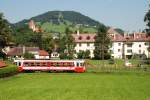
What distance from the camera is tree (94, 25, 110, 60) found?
12638cm

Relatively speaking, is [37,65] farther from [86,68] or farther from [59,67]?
[86,68]

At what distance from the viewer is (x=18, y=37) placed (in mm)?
157500

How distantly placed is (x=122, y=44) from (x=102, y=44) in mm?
23346

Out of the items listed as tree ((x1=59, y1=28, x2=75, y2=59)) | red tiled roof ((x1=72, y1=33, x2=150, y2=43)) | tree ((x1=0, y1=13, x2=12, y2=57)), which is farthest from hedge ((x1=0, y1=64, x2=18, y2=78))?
red tiled roof ((x1=72, y1=33, x2=150, y2=43))

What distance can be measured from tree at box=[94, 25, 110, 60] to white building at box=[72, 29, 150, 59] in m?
18.0

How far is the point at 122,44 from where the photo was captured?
490 feet

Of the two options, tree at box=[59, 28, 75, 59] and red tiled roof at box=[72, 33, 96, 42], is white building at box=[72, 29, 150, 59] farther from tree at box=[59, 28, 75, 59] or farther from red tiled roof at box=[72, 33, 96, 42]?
tree at box=[59, 28, 75, 59]

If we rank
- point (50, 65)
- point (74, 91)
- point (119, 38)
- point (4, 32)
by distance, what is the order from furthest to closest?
point (119, 38)
point (4, 32)
point (50, 65)
point (74, 91)

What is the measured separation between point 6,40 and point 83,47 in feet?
152

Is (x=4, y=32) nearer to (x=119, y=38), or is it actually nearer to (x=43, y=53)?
(x=43, y=53)

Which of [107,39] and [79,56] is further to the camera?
[79,56]

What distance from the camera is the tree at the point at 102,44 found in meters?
126

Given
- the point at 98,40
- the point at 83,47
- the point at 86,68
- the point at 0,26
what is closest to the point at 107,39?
the point at 98,40

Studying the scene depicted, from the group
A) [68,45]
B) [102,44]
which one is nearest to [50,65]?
[102,44]
